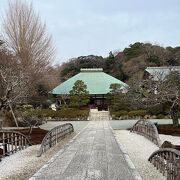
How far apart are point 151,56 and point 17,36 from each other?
851 inches

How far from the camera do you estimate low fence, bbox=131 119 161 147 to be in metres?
18.1

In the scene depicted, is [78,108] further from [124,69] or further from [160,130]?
[160,130]

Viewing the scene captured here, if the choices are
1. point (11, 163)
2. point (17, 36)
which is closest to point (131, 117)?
point (17, 36)

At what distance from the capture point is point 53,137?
57.8ft

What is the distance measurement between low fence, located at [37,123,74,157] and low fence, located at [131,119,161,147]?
445cm

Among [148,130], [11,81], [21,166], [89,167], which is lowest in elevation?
[21,166]

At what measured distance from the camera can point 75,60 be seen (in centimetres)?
6994

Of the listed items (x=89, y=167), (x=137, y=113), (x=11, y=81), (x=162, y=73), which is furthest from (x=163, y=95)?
(x=89, y=167)

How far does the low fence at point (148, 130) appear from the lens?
18.1m

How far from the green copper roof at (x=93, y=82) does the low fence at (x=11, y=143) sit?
28752 mm

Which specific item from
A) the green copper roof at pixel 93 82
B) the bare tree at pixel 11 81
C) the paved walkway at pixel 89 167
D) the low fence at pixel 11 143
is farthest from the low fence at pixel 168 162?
the green copper roof at pixel 93 82

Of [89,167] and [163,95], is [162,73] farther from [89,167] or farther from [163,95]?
[89,167]

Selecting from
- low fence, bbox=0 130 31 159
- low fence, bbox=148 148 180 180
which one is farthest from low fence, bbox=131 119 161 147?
low fence, bbox=0 130 31 159

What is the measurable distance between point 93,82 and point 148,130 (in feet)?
104
